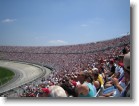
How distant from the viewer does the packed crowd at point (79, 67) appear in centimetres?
385

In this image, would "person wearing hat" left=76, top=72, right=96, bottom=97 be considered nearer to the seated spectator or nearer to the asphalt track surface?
the seated spectator

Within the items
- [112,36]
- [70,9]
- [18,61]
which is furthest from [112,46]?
[18,61]

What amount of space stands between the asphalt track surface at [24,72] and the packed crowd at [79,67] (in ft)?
0.30

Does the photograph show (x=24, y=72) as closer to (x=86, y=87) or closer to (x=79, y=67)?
(x=79, y=67)

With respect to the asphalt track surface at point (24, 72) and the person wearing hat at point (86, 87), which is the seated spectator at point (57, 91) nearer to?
the person wearing hat at point (86, 87)

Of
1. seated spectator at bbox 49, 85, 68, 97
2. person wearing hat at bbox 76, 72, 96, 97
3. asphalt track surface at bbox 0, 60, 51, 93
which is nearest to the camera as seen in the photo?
seated spectator at bbox 49, 85, 68, 97

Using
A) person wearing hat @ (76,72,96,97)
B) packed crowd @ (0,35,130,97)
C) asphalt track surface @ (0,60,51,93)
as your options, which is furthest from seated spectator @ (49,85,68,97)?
asphalt track surface @ (0,60,51,93)

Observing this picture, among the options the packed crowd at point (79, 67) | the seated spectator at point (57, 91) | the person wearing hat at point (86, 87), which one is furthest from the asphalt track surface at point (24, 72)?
the seated spectator at point (57, 91)

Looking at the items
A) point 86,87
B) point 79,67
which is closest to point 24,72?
point 79,67

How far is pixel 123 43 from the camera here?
4.24 metres

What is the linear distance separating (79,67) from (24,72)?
1.05 metres

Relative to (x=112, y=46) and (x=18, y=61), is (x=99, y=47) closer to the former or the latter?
(x=112, y=46)

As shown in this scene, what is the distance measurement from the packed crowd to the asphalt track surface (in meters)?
0.09

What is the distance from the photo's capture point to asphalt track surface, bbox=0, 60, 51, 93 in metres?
5.04
